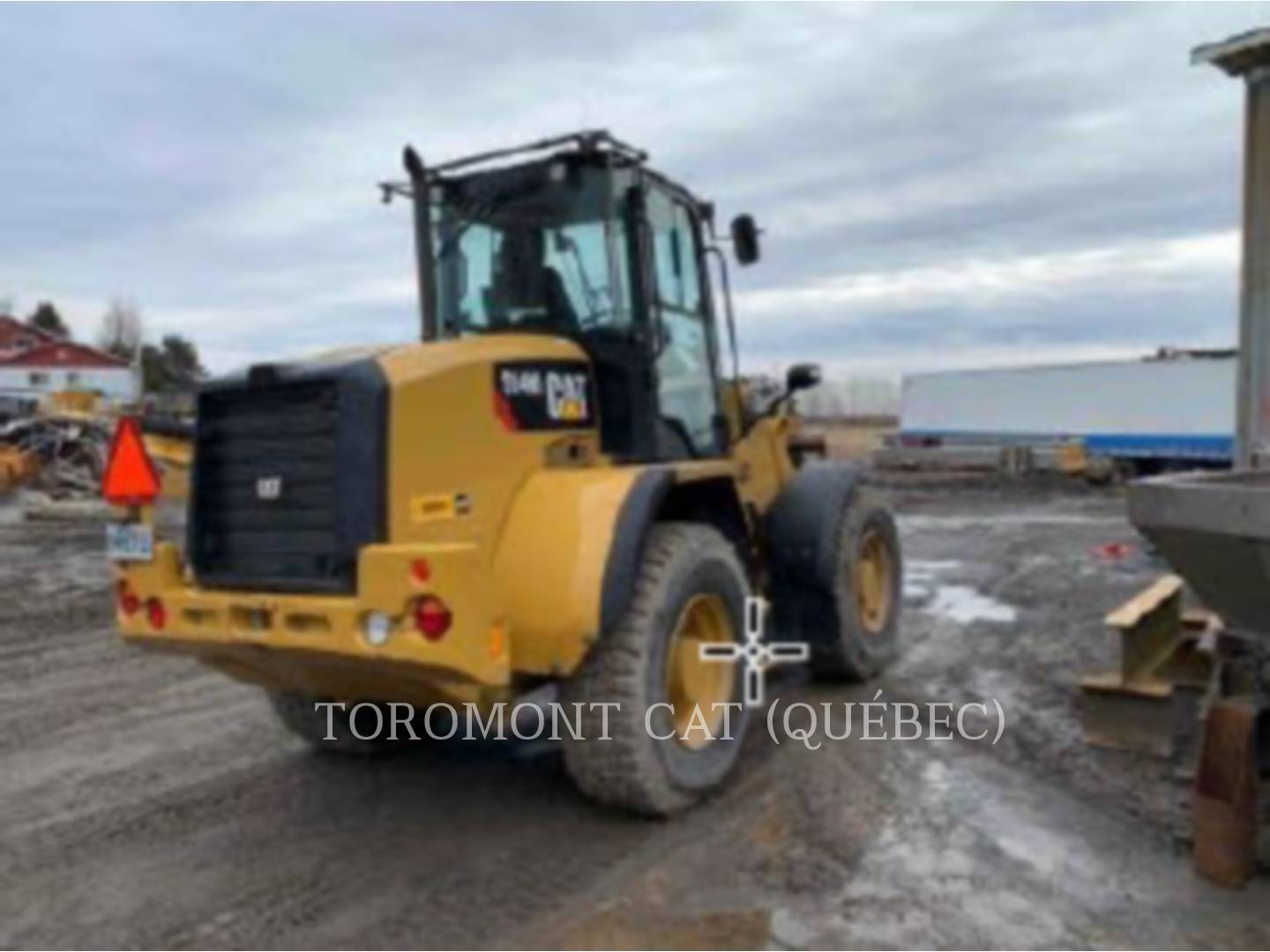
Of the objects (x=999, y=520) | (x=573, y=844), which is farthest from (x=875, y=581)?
(x=999, y=520)

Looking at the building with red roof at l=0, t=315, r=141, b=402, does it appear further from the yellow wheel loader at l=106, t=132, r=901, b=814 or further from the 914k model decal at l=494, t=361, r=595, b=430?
the 914k model decal at l=494, t=361, r=595, b=430

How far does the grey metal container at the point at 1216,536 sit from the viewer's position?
4418 mm

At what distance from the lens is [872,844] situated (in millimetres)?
5238

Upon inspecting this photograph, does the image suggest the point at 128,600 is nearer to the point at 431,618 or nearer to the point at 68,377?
the point at 431,618

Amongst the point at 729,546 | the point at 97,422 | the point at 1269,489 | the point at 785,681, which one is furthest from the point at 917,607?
the point at 97,422

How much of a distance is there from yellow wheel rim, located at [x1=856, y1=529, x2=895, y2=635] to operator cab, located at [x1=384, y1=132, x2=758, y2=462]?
6.05 ft

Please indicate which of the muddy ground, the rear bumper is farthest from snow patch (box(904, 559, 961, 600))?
the rear bumper

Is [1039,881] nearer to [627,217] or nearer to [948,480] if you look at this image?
[627,217]

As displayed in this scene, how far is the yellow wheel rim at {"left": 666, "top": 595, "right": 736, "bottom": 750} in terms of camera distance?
229 inches

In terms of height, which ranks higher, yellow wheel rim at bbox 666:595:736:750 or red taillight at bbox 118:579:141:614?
red taillight at bbox 118:579:141:614

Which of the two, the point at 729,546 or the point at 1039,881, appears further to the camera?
the point at 729,546

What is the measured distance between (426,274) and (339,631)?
2.34m

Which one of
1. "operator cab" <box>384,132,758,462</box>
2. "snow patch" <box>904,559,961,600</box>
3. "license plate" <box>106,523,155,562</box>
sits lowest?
"snow patch" <box>904,559,961,600</box>

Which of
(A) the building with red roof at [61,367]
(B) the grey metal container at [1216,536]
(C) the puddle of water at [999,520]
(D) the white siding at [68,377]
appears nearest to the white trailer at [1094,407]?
(C) the puddle of water at [999,520]
